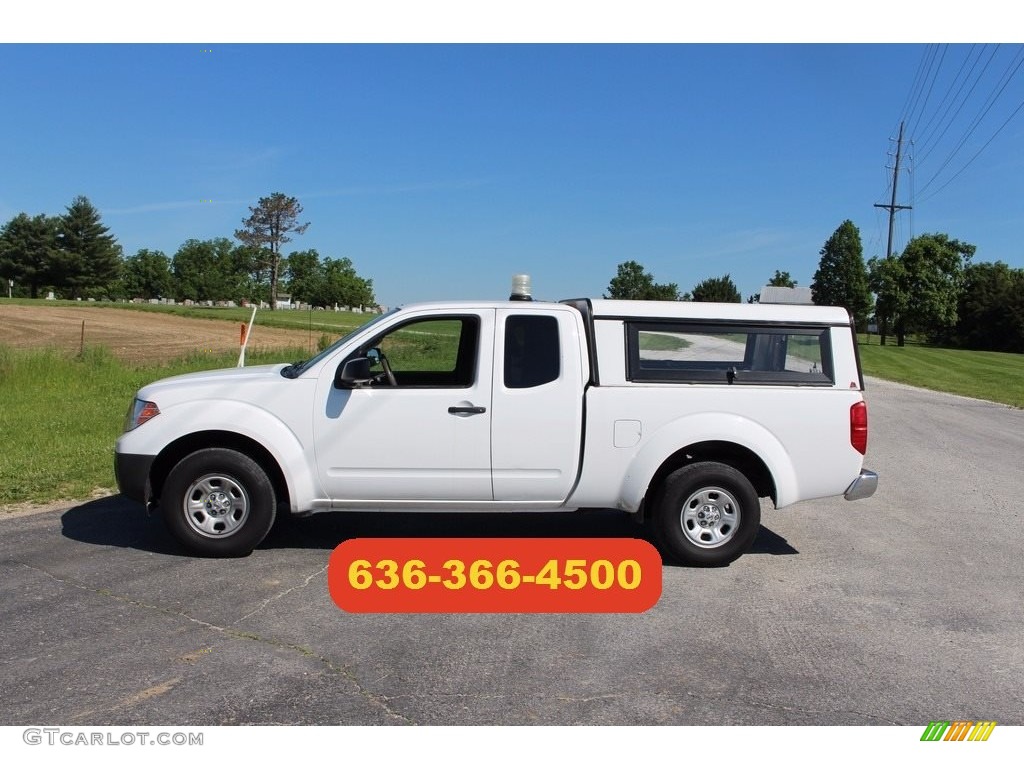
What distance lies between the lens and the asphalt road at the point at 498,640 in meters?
3.96

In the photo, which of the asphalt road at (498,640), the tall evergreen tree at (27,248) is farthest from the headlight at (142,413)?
the tall evergreen tree at (27,248)

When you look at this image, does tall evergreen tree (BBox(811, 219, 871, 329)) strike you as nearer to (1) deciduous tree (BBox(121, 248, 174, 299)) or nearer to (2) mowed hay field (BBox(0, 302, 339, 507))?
(2) mowed hay field (BBox(0, 302, 339, 507))

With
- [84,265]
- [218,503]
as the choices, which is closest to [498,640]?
[218,503]

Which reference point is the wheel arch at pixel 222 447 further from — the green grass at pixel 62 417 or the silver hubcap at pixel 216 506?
the green grass at pixel 62 417

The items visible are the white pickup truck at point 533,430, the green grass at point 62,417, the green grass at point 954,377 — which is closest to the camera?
the white pickup truck at point 533,430

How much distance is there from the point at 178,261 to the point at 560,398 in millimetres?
126354

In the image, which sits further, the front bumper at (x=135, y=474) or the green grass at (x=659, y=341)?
the green grass at (x=659, y=341)

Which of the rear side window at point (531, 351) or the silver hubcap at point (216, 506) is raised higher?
the rear side window at point (531, 351)

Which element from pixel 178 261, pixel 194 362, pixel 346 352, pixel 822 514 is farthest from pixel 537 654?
pixel 178 261

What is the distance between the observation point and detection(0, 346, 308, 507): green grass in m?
8.64

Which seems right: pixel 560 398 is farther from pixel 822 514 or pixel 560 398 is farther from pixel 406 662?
pixel 822 514

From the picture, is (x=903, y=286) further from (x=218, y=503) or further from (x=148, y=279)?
(x=148, y=279)

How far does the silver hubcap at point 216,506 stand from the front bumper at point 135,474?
14.3 inches
